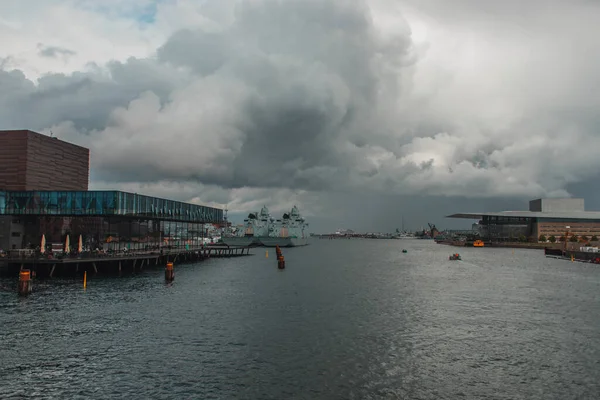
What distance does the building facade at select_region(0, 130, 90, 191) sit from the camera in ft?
420

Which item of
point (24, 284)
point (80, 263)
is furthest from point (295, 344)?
point (80, 263)

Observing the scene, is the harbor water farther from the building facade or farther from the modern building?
the building facade

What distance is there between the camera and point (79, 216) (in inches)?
3433

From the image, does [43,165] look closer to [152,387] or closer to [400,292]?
[400,292]

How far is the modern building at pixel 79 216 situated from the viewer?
86.2 m

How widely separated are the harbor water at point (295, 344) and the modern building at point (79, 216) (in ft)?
105

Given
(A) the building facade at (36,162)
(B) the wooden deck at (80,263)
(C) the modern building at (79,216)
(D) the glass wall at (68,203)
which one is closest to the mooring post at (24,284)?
(B) the wooden deck at (80,263)

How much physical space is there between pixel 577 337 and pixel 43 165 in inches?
5670

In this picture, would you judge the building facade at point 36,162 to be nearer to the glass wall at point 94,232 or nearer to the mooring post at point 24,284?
the glass wall at point 94,232

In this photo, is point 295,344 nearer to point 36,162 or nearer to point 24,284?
point 24,284

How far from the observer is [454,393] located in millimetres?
22703

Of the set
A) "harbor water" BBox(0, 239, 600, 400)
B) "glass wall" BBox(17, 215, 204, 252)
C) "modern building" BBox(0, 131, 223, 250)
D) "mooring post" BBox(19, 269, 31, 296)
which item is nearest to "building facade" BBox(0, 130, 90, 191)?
"modern building" BBox(0, 131, 223, 250)

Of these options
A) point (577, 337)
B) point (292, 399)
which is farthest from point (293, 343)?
point (577, 337)

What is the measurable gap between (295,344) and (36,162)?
129m
